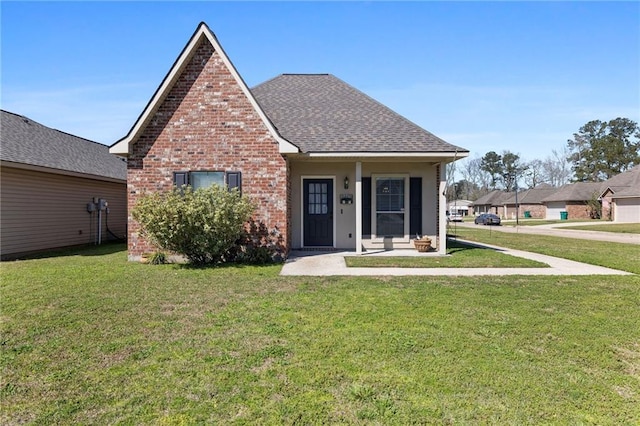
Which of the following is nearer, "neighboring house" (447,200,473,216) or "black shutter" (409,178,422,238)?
"black shutter" (409,178,422,238)

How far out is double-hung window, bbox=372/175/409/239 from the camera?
462 inches

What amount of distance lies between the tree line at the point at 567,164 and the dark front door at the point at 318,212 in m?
30.2

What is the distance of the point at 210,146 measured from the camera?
9789 millimetres

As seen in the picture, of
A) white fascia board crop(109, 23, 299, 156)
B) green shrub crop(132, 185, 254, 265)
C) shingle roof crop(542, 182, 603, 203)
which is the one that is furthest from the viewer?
shingle roof crop(542, 182, 603, 203)

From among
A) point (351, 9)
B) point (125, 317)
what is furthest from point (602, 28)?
point (125, 317)

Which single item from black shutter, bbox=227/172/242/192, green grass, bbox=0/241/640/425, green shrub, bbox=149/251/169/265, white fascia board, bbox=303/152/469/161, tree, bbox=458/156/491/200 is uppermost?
tree, bbox=458/156/491/200

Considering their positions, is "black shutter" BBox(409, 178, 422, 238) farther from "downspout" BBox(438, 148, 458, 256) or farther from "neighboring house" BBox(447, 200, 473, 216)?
"neighboring house" BBox(447, 200, 473, 216)

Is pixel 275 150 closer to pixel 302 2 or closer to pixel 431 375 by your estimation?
pixel 302 2

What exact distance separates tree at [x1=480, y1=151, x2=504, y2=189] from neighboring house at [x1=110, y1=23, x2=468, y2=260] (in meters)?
76.2

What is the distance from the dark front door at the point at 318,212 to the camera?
11758 millimetres

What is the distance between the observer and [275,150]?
977cm

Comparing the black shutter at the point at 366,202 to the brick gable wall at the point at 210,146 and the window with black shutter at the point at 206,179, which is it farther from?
the window with black shutter at the point at 206,179

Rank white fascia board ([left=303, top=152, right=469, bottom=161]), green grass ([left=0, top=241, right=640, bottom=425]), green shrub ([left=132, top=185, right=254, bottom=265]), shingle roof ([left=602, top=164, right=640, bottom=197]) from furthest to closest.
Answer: shingle roof ([left=602, top=164, right=640, bottom=197]), white fascia board ([left=303, top=152, right=469, bottom=161]), green shrub ([left=132, top=185, right=254, bottom=265]), green grass ([left=0, top=241, right=640, bottom=425])

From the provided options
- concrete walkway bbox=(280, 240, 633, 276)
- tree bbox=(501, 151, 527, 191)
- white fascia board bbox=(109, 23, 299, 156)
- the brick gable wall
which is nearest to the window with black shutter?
the brick gable wall
